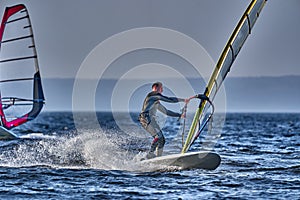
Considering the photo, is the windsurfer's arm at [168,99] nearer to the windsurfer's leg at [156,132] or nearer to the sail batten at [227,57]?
the windsurfer's leg at [156,132]

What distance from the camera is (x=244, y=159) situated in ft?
57.3

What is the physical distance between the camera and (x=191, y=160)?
45.8 ft

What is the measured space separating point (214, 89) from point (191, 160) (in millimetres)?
1748

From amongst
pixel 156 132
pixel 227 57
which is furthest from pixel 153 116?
pixel 227 57

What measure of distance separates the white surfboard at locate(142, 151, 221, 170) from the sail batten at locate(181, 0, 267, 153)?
49 cm

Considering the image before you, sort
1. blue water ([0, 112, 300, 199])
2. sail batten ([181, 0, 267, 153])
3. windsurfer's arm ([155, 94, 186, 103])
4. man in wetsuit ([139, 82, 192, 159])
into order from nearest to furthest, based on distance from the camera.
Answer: blue water ([0, 112, 300, 199]), windsurfer's arm ([155, 94, 186, 103]), man in wetsuit ([139, 82, 192, 159]), sail batten ([181, 0, 267, 153])

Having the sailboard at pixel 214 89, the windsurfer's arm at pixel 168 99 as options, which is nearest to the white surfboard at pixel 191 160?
the sailboard at pixel 214 89

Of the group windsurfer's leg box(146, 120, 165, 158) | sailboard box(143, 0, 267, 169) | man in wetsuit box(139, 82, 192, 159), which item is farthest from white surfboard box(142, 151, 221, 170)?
windsurfer's leg box(146, 120, 165, 158)

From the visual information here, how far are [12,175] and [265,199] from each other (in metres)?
5.32

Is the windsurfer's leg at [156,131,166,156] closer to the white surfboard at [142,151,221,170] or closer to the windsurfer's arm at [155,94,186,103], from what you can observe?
the white surfboard at [142,151,221,170]

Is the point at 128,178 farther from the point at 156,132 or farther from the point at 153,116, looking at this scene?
the point at 153,116

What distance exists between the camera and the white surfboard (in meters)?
13.8

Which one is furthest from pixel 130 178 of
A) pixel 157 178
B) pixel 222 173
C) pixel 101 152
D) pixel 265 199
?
pixel 101 152

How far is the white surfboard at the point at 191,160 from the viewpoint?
45.4 feet
